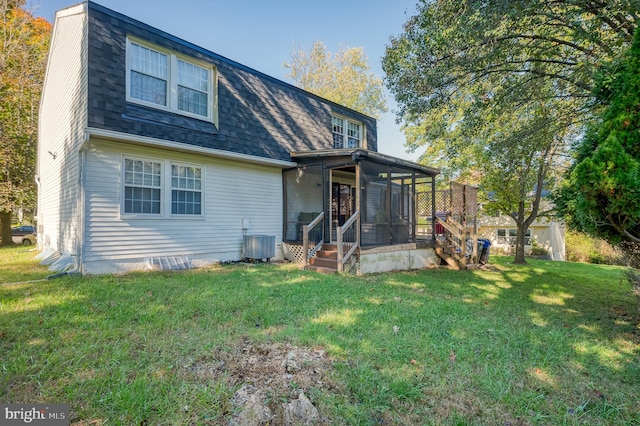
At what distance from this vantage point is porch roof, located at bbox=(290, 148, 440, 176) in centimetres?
822

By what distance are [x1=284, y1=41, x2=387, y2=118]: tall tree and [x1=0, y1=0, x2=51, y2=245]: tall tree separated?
1502cm

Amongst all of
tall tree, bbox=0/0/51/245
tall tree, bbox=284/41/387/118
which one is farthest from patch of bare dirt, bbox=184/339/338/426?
tall tree, bbox=284/41/387/118

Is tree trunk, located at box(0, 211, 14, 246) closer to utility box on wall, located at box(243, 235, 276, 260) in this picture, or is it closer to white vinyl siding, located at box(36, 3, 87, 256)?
white vinyl siding, located at box(36, 3, 87, 256)

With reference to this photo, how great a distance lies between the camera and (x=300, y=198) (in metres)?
10.9

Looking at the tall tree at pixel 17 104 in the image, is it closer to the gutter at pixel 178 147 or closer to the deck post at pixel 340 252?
the gutter at pixel 178 147

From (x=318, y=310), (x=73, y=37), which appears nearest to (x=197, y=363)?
(x=318, y=310)

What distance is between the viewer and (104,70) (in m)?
6.72

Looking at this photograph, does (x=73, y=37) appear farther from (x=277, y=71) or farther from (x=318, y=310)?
(x=277, y=71)

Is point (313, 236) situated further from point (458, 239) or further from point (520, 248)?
point (520, 248)

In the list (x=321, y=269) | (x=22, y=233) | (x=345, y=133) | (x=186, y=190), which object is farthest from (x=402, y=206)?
(x=22, y=233)

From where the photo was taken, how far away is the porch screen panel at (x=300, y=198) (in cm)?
1024

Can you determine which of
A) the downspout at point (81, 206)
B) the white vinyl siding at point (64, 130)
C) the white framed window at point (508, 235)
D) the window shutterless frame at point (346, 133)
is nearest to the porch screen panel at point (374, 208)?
the window shutterless frame at point (346, 133)

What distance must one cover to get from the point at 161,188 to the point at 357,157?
16.7ft

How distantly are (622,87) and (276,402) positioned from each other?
5.22 m
